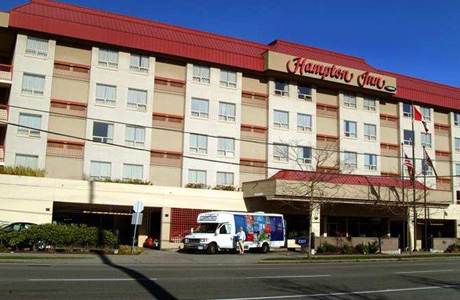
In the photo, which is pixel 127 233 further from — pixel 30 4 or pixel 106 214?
pixel 30 4

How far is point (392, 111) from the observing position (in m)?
49.5

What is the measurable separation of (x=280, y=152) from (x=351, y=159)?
7525mm

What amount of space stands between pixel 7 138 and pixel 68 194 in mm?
5898

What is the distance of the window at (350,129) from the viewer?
1821 inches

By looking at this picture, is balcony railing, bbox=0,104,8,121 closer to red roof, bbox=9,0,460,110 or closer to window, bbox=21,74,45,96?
window, bbox=21,74,45,96

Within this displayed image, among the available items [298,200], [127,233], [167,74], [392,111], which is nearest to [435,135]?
[392,111]

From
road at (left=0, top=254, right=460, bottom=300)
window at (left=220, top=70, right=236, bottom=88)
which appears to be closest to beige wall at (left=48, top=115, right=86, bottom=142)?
window at (left=220, top=70, right=236, bottom=88)

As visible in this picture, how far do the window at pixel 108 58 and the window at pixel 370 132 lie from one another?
23.9 meters

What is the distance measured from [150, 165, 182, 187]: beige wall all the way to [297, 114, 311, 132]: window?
1189 cm

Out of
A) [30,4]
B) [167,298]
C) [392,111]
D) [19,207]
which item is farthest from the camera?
[392,111]

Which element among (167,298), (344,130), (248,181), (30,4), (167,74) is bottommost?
(167,298)

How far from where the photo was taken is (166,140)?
38938 mm

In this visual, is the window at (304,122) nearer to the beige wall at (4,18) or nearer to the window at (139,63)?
the window at (139,63)

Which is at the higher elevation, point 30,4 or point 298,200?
point 30,4
